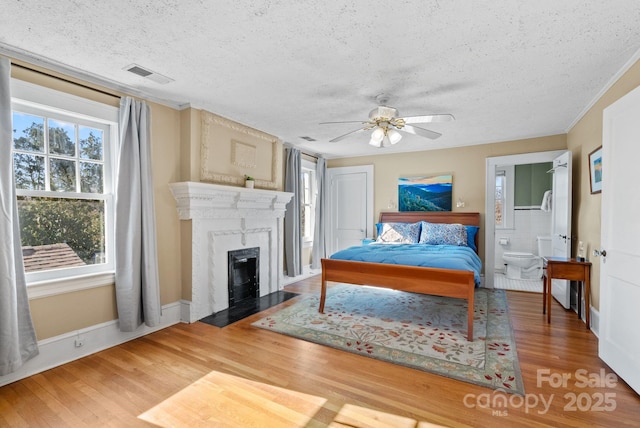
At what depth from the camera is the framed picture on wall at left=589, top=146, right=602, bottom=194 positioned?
321 cm

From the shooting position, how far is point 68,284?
2.69m

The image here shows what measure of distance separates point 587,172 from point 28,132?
5.70 metres

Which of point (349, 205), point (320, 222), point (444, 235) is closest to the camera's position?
point (444, 235)

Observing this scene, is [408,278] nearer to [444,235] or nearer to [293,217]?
[444,235]

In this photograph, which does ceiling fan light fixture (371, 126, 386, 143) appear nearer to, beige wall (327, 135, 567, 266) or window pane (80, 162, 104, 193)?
window pane (80, 162, 104, 193)

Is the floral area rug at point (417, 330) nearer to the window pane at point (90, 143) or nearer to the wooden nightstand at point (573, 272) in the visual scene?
the wooden nightstand at point (573, 272)

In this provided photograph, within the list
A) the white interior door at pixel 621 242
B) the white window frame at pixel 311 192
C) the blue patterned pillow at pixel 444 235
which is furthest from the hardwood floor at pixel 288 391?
the white window frame at pixel 311 192

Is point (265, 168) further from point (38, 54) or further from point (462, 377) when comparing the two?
point (462, 377)

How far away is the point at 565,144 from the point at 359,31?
432 centimetres

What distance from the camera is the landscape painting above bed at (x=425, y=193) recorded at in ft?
18.3

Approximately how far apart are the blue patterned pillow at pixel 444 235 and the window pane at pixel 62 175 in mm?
4677

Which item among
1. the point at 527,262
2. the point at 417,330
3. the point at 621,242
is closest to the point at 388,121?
the point at 621,242

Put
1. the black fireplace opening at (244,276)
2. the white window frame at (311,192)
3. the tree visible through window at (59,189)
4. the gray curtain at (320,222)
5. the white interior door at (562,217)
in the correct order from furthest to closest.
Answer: the gray curtain at (320,222), the white window frame at (311,192), the black fireplace opening at (244,276), the white interior door at (562,217), the tree visible through window at (59,189)

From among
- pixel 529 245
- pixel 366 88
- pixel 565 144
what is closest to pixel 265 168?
pixel 366 88
